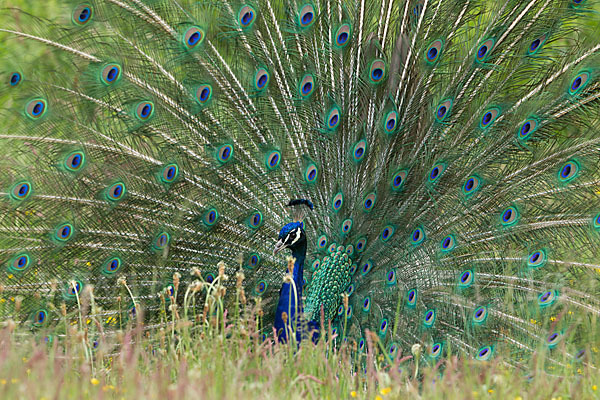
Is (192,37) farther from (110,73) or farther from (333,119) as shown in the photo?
(333,119)

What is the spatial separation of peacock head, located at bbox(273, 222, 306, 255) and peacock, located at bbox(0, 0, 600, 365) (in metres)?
0.01

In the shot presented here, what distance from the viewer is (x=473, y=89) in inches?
187

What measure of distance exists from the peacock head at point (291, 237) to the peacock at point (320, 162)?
1 centimetres

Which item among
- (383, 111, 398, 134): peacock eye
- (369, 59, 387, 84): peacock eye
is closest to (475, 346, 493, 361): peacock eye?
(383, 111, 398, 134): peacock eye

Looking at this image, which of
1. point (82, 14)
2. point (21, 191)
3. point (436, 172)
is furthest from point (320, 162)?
point (21, 191)

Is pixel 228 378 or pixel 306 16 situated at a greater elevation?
pixel 306 16

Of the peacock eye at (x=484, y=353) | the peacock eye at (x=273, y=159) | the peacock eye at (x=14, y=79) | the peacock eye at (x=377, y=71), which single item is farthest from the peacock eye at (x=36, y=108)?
the peacock eye at (x=484, y=353)

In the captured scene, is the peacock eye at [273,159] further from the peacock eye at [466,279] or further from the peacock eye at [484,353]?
the peacock eye at [484,353]

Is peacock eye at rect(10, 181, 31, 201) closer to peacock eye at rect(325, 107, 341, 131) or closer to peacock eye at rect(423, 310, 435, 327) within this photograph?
peacock eye at rect(325, 107, 341, 131)

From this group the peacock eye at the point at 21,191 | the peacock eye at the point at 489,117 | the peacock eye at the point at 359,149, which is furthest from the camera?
the peacock eye at the point at 359,149

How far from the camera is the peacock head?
4438 mm

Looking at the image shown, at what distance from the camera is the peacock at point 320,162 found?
4.36 metres

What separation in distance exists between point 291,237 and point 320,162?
75 centimetres

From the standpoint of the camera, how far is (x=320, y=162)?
5016 millimetres
